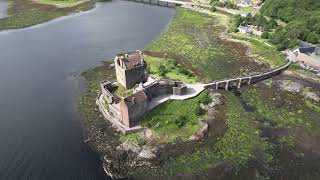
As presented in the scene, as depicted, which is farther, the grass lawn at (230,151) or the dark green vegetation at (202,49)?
the dark green vegetation at (202,49)

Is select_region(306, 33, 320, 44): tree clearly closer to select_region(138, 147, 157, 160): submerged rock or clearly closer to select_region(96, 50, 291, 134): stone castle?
select_region(96, 50, 291, 134): stone castle

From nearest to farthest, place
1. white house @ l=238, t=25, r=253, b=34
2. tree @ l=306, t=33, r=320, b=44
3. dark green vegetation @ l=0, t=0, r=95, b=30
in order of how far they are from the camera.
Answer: tree @ l=306, t=33, r=320, b=44 < white house @ l=238, t=25, r=253, b=34 < dark green vegetation @ l=0, t=0, r=95, b=30

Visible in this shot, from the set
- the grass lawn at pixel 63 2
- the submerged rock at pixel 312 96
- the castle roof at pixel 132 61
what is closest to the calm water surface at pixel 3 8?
the grass lawn at pixel 63 2

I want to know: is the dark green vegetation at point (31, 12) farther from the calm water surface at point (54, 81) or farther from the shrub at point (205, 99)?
the shrub at point (205, 99)

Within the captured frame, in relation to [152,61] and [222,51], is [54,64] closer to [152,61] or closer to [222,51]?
[152,61]

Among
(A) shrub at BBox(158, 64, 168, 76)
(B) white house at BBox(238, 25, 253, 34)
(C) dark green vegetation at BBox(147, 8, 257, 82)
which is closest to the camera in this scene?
(A) shrub at BBox(158, 64, 168, 76)

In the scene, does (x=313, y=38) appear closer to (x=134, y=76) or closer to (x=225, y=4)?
(x=225, y=4)

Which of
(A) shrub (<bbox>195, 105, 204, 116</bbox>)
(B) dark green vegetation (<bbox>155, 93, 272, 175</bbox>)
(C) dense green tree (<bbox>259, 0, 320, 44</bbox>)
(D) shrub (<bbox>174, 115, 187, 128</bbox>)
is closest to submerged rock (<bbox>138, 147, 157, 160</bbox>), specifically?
(B) dark green vegetation (<bbox>155, 93, 272, 175</bbox>)
